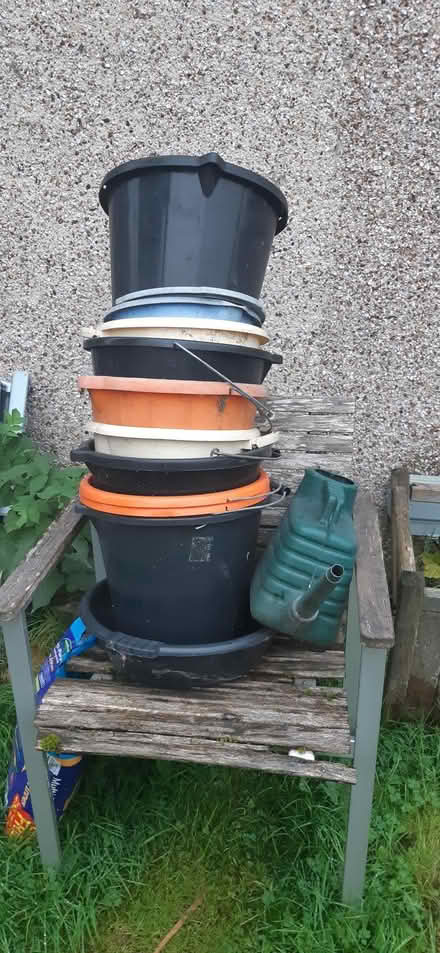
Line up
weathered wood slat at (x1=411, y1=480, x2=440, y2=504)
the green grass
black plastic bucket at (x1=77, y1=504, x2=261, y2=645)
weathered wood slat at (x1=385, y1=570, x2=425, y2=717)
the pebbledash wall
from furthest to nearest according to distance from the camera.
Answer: weathered wood slat at (x1=411, y1=480, x2=440, y2=504), the pebbledash wall, weathered wood slat at (x1=385, y1=570, x2=425, y2=717), the green grass, black plastic bucket at (x1=77, y1=504, x2=261, y2=645)

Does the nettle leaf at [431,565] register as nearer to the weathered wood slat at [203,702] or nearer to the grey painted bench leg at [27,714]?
the weathered wood slat at [203,702]

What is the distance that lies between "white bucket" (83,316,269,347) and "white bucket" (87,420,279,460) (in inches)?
7.6

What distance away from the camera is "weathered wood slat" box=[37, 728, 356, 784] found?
1140mm

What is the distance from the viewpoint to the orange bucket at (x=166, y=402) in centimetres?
111

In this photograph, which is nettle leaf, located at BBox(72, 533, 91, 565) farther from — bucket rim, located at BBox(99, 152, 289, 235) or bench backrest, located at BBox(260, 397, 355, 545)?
bucket rim, located at BBox(99, 152, 289, 235)

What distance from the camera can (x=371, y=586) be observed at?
1.24 meters

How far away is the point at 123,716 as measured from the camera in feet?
4.06

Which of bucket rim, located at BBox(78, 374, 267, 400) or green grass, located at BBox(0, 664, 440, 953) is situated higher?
bucket rim, located at BBox(78, 374, 267, 400)

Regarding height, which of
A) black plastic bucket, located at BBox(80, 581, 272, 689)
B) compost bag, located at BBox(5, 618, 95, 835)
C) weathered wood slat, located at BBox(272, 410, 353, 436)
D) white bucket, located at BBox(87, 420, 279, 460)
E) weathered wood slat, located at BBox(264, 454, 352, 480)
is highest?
white bucket, located at BBox(87, 420, 279, 460)

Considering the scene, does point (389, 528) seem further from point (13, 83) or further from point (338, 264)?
point (13, 83)

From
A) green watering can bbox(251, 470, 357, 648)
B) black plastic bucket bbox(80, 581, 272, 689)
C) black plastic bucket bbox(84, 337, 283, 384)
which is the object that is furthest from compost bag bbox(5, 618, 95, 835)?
black plastic bucket bbox(84, 337, 283, 384)

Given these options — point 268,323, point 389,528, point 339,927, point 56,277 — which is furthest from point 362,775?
point 56,277

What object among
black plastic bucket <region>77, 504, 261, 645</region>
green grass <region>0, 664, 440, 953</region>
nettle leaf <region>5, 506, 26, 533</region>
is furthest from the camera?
nettle leaf <region>5, 506, 26, 533</region>

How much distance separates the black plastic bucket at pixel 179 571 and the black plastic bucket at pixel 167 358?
303 millimetres
